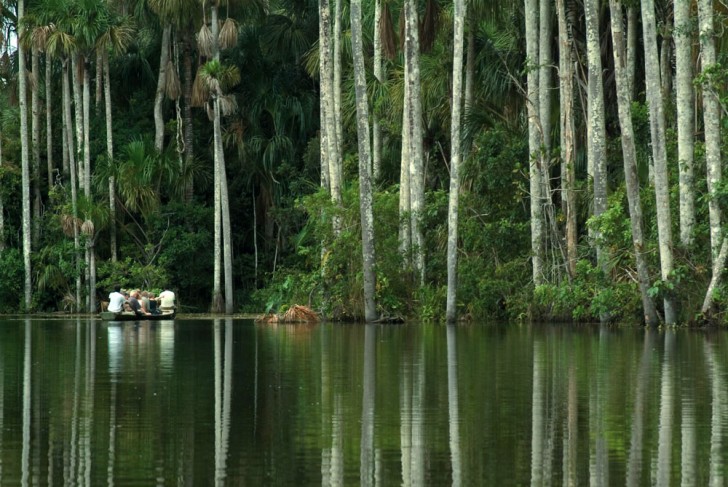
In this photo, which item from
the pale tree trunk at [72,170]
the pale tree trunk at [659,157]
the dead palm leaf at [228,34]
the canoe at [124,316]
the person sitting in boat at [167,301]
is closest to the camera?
the pale tree trunk at [659,157]

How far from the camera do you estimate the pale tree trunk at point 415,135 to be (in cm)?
3503

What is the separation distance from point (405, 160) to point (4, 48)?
21.5m

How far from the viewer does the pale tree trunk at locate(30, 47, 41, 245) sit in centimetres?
5081

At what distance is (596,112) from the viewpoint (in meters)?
31.2

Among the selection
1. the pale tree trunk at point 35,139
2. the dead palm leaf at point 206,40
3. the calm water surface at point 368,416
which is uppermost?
the dead palm leaf at point 206,40

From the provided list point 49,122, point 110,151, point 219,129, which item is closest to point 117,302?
point 219,129

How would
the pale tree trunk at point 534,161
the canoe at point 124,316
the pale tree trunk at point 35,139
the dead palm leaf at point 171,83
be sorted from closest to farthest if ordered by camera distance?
the pale tree trunk at point 534,161
the canoe at point 124,316
the dead palm leaf at point 171,83
the pale tree trunk at point 35,139

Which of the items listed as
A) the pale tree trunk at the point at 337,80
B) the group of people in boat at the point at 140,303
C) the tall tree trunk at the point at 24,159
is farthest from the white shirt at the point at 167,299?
the tall tree trunk at the point at 24,159

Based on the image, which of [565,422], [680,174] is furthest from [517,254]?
[565,422]

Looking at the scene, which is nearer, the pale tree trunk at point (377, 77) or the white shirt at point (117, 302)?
the white shirt at point (117, 302)

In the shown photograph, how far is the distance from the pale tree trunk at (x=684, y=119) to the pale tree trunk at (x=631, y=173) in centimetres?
89

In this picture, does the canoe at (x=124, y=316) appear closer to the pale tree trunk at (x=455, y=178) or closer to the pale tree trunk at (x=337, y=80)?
the pale tree trunk at (x=337, y=80)

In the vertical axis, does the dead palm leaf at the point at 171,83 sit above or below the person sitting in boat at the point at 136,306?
above

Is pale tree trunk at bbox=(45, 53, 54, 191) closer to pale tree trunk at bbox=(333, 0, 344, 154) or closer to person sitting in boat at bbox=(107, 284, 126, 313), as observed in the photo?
pale tree trunk at bbox=(333, 0, 344, 154)
